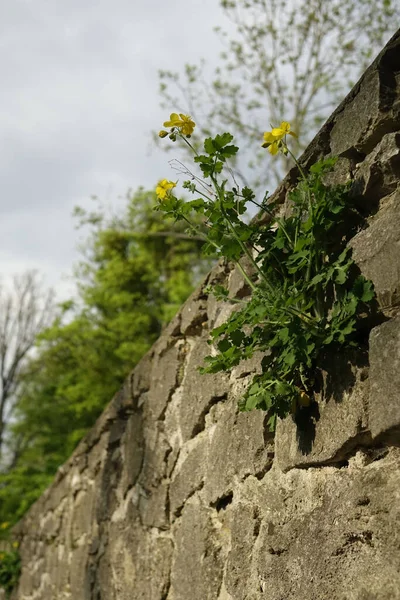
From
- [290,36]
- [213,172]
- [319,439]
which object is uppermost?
[290,36]

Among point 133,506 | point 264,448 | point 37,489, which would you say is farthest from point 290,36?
point 264,448

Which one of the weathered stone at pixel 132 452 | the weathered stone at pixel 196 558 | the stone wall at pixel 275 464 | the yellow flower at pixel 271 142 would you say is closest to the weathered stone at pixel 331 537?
the stone wall at pixel 275 464

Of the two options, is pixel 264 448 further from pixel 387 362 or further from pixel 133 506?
pixel 133 506

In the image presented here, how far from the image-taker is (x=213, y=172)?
1814 millimetres

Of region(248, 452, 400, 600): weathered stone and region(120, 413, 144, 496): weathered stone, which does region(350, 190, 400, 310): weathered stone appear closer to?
region(248, 452, 400, 600): weathered stone

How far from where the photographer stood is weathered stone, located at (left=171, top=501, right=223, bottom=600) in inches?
87.7

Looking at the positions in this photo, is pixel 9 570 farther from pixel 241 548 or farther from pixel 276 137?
pixel 276 137

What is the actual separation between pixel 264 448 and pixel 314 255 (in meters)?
0.61

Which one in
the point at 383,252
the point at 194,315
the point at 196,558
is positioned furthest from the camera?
the point at 194,315

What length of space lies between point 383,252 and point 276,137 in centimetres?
41

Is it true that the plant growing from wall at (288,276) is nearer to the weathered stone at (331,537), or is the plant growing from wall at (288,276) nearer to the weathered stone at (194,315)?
the weathered stone at (331,537)

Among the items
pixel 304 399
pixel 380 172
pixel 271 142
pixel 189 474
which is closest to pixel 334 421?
pixel 304 399

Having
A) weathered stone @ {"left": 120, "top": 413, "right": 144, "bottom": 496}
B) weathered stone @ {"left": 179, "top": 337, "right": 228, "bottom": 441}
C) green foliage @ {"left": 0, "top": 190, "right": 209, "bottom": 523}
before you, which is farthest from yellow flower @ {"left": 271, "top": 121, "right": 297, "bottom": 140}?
green foliage @ {"left": 0, "top": 190, "right": 209, "bottom": 523}

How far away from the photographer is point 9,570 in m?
5.70
